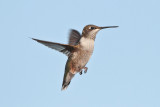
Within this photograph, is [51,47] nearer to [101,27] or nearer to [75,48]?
[75,48]

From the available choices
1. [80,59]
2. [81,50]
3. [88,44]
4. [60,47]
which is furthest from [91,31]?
[60,47]

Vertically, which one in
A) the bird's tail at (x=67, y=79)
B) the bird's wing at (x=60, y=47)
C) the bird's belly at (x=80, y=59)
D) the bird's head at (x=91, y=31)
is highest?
the bird's head at (x=91, y=31)

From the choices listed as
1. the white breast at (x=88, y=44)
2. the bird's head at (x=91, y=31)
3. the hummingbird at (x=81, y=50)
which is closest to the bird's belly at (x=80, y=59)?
the hummingbird at (x=81, y=50)

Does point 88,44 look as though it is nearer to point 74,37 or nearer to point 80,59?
point 80,59

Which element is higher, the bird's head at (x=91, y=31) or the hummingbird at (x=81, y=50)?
the bird's head at (x=91, y=31)

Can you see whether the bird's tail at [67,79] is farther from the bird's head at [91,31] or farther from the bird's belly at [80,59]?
the bird's head at [91,31]

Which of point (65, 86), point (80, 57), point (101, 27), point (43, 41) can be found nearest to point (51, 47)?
point (43, 41)

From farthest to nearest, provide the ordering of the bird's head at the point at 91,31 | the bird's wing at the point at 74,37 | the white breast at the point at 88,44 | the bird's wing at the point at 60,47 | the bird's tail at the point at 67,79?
the bird's wing at the point at 74,37, the bird's tail at the point at 67,79, the bird's head at the point at 91,31, the white breast at the point at 88,44, the bird's wing at the point at 60,47

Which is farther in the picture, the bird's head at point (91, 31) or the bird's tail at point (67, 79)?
the bird's tail at point (67, 79)

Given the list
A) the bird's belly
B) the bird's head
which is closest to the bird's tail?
the bird's belly

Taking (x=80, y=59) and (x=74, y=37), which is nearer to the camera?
(x=80, y=59)
